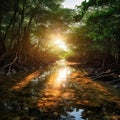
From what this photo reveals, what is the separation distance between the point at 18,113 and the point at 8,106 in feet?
3.02

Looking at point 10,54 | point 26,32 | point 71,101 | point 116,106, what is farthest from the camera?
point 26,32

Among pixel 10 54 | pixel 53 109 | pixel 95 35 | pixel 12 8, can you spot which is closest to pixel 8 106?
pixel 53 109

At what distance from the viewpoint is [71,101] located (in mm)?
8938

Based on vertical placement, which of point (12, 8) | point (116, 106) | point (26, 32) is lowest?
point (116, 106)

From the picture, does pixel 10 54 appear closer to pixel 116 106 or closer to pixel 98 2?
pixel 98 2

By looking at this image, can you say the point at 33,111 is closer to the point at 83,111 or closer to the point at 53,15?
the point at 83,111

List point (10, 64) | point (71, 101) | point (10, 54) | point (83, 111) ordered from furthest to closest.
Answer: point (10, 54) → point (10, 64) → point (71, 101) → point (83, 111)

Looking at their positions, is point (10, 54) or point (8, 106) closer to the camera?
point (8, 106)

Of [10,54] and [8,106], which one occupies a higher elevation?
[10,54]

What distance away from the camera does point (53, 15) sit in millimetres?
34156

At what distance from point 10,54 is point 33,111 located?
16.6m

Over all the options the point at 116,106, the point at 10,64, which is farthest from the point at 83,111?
the point at 10,64

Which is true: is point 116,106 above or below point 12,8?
below

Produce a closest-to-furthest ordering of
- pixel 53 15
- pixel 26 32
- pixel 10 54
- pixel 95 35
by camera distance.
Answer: pixel 95 35
pixel 10 54
pixel 26 32
pixel 53 15
